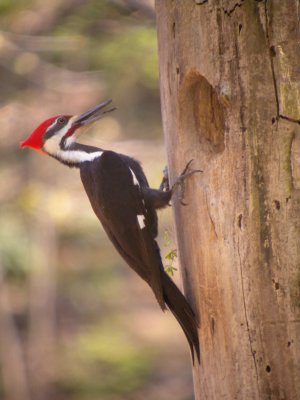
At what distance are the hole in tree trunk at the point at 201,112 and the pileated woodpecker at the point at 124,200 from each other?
0.55ft

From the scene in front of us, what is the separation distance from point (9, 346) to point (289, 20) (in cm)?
687

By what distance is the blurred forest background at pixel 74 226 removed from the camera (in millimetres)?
6848

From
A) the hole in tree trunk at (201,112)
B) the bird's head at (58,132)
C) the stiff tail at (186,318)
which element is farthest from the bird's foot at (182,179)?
the bird's head at (58,132)

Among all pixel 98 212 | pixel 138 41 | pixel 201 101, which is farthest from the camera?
pixel 138 41

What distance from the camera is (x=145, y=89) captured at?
352 inches

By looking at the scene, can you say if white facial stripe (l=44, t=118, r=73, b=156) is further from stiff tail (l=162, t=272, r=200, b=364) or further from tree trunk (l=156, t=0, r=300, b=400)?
stiff tail (l=162, t=272, r=200, b=364)

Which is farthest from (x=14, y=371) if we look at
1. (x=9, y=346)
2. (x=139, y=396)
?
(x=139, y=396)

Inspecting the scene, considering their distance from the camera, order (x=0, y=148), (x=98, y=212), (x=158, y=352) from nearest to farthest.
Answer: (x=98, y=212), (x=0, y=148), (x=158, y=352)

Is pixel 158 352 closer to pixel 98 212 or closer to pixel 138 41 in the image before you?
pixel 138 41

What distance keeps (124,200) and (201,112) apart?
650mm

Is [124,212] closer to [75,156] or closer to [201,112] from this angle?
[75,156]

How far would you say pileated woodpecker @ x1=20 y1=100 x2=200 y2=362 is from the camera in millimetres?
3557

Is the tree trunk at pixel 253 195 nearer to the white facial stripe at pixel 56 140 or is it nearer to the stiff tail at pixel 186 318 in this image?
the stiff tail at pixel 186 318

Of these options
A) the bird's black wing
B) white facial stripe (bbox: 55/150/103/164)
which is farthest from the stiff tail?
white facial stripe (bbox: 55/150/103/164)
